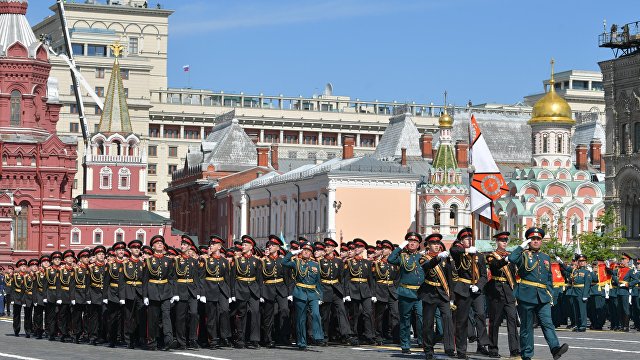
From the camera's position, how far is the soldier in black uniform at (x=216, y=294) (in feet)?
81.6

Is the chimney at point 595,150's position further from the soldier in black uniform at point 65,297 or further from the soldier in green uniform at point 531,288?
the soldier in green uniform at point 531,288

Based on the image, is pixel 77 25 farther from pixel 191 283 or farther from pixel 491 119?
pixel 191 283

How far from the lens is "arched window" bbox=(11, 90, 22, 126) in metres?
77.6

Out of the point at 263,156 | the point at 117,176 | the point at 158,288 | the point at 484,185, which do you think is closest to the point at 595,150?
the point at 263,156

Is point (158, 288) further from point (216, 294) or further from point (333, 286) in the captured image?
point (333, 286)

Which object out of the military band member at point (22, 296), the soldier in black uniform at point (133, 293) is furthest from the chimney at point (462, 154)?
the soldier in black uniform at point (133, 293)

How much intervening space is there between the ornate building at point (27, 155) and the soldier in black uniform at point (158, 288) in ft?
166

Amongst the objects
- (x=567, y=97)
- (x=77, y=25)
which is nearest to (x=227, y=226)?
(x=77, y=25)

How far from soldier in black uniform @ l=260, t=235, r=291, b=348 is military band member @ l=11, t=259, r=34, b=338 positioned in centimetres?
→ 748

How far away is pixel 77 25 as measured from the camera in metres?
136

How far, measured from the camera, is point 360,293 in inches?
A: 1003

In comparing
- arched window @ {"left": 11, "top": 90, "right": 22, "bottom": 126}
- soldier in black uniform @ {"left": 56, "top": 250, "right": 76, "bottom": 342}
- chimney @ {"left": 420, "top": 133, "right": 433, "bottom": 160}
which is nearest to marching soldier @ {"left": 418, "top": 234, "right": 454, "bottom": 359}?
soldier in black uniform @ {"left": 56, "top": 250, "right": 76, "bottom": 342}

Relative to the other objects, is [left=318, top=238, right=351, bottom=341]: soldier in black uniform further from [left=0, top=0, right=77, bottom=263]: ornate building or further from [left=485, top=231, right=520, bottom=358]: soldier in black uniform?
[left=0, top=0, right=77, bottom=263]: ornate building

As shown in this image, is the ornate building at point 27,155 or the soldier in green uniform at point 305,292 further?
the ornate building at point 27,155
